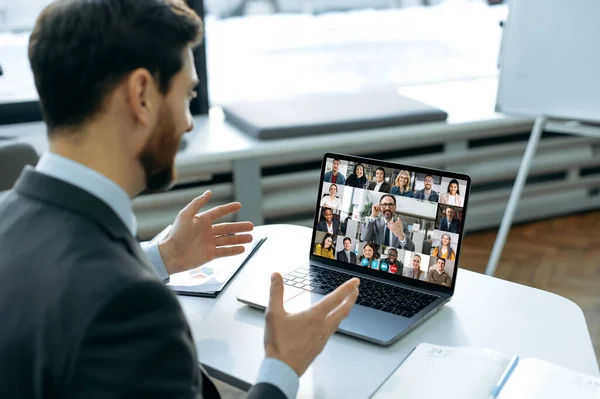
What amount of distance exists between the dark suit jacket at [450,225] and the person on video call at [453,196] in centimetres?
3

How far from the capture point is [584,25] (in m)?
2.45

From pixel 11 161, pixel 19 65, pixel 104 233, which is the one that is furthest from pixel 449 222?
pixel 19 65

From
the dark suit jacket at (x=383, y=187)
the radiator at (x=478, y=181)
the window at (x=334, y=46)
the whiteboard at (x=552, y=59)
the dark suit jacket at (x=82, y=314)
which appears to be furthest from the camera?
the window at (x=334, y=46)

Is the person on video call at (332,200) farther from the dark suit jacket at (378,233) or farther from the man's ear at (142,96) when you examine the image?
the man's ear at (142,96)

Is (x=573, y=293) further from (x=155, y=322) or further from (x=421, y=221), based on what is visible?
(x=155, y=322)

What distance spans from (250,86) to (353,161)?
2.35 metres

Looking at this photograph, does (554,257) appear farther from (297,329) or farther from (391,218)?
(297,329)

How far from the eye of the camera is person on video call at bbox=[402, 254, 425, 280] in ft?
4.58

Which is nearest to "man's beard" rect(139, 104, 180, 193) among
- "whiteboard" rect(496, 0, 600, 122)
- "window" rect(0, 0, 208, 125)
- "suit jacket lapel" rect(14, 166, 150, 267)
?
"suit jacket lapel" rect(14, 166, 150, 267)

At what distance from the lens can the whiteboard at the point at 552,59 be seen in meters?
2.47

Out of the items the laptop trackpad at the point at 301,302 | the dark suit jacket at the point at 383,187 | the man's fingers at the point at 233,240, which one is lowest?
the laptop trackpad at the point at 301,302

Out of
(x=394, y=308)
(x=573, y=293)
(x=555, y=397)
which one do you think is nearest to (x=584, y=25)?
(x=573, y=293)

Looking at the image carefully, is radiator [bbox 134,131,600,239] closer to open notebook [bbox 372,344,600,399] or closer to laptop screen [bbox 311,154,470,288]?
laptop screen [bbox 311,154,470,288]

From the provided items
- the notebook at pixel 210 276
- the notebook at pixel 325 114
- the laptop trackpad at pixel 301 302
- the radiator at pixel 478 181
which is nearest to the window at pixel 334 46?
the notebook at pixel 325 114
